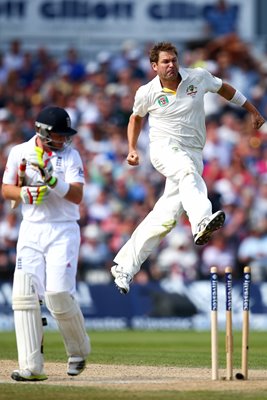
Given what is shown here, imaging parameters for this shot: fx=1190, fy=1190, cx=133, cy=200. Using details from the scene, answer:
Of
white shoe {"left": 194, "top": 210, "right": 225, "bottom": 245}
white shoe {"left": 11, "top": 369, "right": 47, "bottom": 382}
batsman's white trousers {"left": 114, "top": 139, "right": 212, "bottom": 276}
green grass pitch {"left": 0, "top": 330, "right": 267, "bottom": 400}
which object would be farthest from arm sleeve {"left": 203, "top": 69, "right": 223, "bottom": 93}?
white shoe {"left": 11, "top": 369, "right": 47, "bottom": 382}

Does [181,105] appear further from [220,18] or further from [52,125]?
[220,18]

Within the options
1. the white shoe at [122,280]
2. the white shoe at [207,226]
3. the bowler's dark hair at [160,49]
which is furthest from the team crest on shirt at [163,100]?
the white shoe at [122,280]

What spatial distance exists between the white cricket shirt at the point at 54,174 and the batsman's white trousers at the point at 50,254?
2.5 inches

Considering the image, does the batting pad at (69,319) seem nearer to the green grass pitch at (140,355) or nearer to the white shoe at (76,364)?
the white shoe at (76,364)

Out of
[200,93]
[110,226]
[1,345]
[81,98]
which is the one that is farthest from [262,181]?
[200,93]

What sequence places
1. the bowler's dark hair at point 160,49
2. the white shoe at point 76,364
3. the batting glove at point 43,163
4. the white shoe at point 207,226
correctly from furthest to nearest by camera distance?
the bowler's dark hair at point 160,49 < the white shoe at point 207,226 < the white shoe at point 76,364 < the batting glove at point 43,163

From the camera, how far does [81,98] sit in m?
22.0

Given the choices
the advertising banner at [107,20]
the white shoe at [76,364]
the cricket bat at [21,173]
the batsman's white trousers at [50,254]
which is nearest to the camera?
the cricket bat at [21,173]

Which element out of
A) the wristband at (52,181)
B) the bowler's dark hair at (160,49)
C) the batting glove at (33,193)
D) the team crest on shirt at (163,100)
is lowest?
the batting glove at (33,193)

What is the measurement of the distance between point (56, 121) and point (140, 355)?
14.6 feet

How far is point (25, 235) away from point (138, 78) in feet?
43.6

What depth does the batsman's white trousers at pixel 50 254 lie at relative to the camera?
924 centimetres

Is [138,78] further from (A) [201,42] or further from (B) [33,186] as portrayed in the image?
(B) [33,186]

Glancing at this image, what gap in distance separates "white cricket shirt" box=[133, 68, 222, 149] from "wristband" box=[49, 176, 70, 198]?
2122 mm
